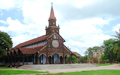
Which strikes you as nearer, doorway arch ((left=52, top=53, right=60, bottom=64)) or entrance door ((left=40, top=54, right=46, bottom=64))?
entrance door ((left=40, top=54, right=46, bottom=64))

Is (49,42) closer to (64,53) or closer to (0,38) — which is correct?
(64,53)

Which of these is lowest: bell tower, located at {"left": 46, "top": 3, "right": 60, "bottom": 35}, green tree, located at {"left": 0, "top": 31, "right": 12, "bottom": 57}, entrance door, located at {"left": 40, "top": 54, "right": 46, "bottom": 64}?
entrance door, located at {"left": 40, "top": 54, "right": 46, "bottom": 64}

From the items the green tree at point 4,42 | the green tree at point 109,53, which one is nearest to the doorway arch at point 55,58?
the green tree at point 4,42

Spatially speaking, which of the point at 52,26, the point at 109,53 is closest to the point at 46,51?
the point at 52,26

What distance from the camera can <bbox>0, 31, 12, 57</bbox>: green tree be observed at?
35.8 m

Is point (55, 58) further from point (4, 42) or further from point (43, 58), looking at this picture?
point (4, 42)

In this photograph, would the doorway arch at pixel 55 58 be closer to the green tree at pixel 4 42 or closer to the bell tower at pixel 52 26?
the bell tower at pixel 52 26

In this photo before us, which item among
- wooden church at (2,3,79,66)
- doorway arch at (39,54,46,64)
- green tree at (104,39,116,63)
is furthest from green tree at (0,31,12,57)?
green tree at (104,39,116,63)

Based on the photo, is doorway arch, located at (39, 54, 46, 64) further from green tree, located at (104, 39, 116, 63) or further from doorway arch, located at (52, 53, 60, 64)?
→ green tree, located at (104, 39, 116, 63)

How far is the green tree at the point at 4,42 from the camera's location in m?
35.8

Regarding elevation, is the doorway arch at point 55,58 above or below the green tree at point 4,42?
below

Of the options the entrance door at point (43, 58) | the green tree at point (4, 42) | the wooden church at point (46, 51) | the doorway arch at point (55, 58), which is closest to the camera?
the green tree at point (4, 42)

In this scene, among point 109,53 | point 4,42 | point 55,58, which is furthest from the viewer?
point 109,53

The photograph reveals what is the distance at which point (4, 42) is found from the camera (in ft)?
119
